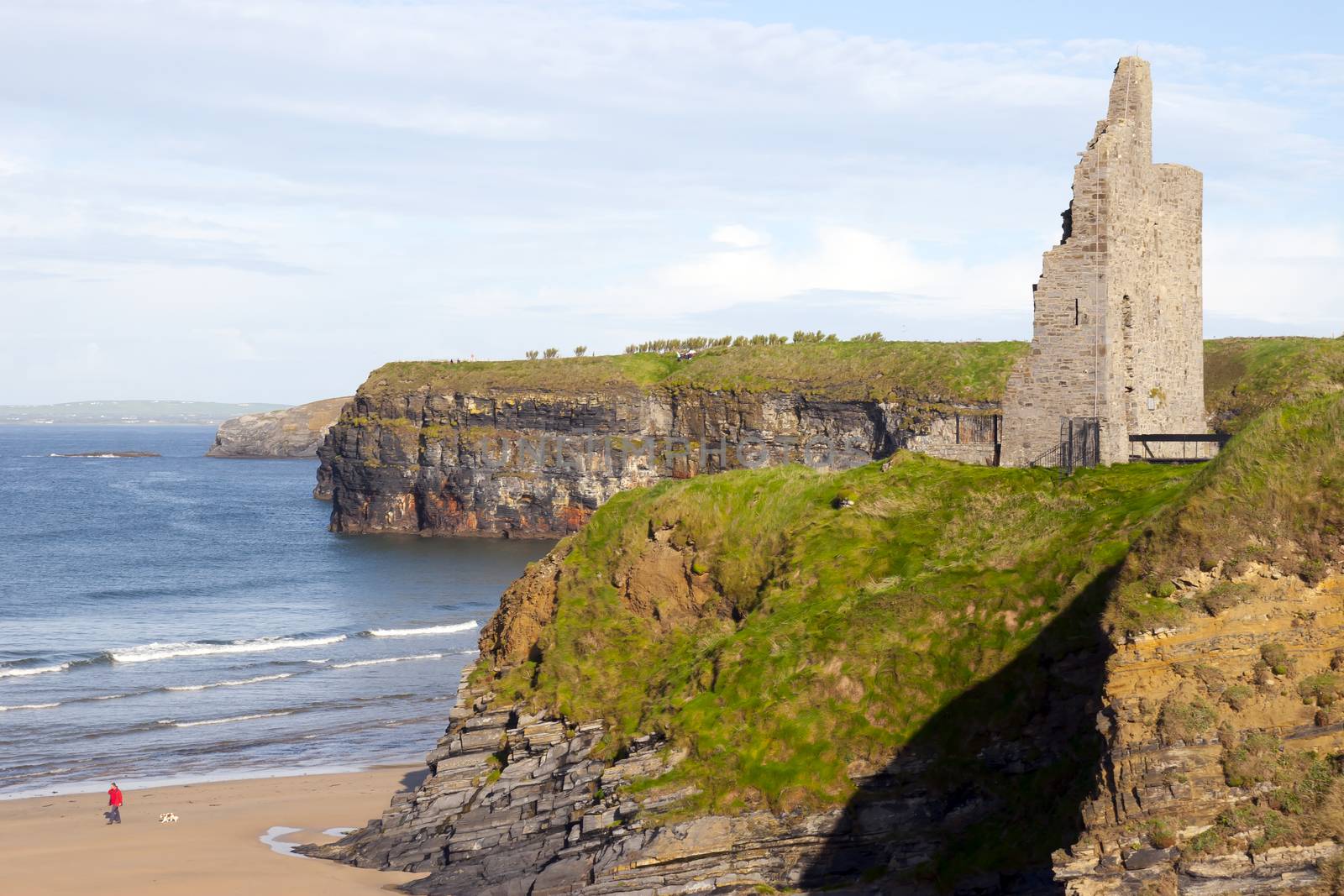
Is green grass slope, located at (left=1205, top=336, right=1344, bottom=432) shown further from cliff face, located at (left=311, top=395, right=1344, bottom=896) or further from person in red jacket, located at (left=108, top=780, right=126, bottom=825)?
person in red jacket, located at (left=108, top=780, right=126, bottom=825)

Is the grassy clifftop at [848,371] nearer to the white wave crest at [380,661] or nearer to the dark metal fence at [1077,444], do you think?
the white wave crest at [380,661]

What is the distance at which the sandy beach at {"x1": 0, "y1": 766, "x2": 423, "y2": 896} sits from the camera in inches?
972

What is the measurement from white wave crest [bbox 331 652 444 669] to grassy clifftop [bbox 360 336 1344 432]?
30.2m

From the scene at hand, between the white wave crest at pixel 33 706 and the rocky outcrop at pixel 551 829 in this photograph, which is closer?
the rocky outcrop at pixel 551 829

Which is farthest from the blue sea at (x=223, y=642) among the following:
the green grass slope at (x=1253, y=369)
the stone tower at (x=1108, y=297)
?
the green grass slope at (x=1253, y=369)

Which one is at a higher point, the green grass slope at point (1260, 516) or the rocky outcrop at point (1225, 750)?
the green grass slope at point (1260, 516)

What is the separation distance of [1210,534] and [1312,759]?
9.18 feet

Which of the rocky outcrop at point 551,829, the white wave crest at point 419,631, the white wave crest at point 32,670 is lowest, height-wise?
the white wave crest at point 419,631

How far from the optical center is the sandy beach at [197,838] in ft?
81.0

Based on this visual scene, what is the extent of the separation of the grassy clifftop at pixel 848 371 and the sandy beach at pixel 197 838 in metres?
40.6

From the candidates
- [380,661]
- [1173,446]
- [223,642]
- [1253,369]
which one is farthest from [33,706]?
[1253,369]

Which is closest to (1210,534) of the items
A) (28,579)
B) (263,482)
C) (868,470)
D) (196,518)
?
(868,470)

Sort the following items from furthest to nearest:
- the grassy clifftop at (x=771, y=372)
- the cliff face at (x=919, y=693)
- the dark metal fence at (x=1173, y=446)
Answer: the grassy clifftop at (x=771, y=372) → the dark metal fence at (x=1173, y=446) → the cliff face at (x=919, y=693)

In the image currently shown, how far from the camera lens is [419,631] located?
56812 mm
